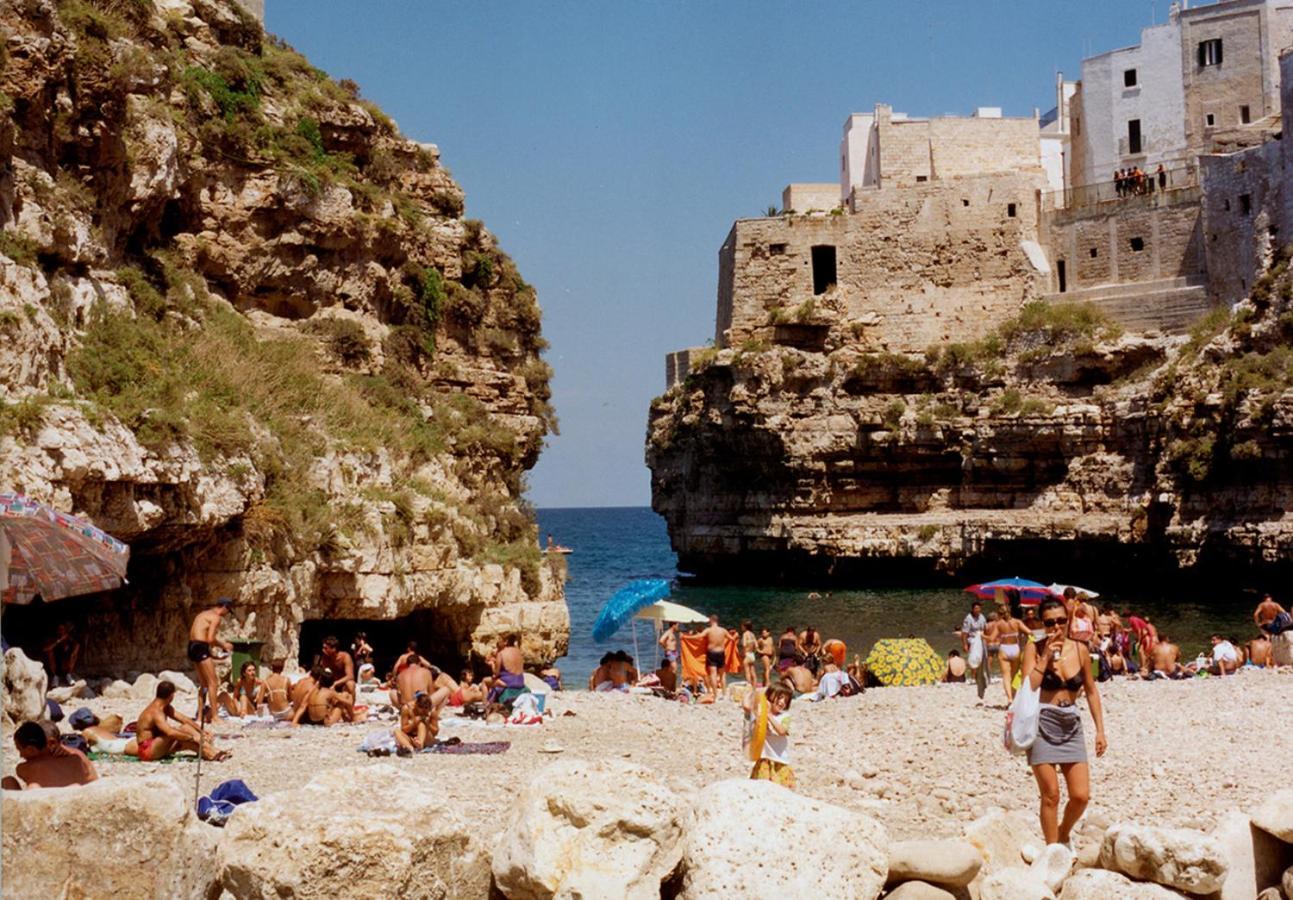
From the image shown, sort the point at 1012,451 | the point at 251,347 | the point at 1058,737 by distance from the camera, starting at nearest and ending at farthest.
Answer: the point at 1058,737 → the point at 251,347 → the point at 1012,451

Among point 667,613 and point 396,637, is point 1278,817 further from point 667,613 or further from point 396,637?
point 396,637

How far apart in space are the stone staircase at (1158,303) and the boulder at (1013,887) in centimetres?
4385

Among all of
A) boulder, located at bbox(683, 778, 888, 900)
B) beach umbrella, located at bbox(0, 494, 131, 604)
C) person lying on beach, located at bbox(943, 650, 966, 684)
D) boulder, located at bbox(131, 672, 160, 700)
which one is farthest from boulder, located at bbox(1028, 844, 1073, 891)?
person lying on beach, located at bbox(943, 650, 966, 684)

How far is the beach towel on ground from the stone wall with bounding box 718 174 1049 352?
44634mm

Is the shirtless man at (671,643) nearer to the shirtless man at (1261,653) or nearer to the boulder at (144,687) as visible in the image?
the boulder at (144,687)

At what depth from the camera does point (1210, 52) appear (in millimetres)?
56156

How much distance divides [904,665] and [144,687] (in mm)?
12221

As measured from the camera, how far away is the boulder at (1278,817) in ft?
25.1

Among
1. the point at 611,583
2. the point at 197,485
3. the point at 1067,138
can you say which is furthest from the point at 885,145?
the point at 197,485

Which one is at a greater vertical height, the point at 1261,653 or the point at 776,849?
the point at 776,849

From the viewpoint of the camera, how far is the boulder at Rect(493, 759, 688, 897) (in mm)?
7031

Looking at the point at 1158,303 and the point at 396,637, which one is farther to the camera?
the point at 1158,303

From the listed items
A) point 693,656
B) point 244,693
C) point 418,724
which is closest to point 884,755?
point 418,724

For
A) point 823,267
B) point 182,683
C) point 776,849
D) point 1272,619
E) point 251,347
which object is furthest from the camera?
point 823,267
